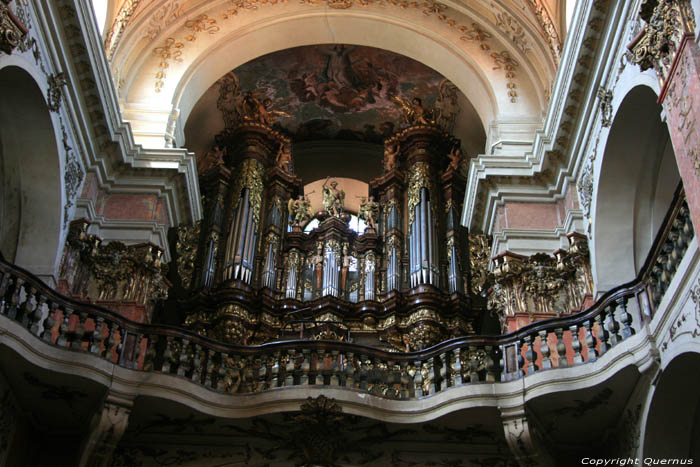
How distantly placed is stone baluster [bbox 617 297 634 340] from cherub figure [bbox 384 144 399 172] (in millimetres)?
7795

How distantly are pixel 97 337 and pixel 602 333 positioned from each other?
17.8 ft

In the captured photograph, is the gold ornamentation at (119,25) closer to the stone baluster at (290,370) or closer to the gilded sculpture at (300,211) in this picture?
the gilded sculpture at (300,211)

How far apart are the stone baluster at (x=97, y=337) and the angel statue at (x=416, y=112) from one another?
851 centimetres

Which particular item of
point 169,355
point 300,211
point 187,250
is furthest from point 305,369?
point 300,211

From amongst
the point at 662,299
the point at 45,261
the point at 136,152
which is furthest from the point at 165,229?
the point at 662,299

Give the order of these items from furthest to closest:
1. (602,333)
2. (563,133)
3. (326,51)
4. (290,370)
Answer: (326,51)
(563,133)
(290,370)
(602,333)

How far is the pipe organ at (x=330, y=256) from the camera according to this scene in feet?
44.4

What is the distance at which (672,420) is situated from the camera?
27.6 feet

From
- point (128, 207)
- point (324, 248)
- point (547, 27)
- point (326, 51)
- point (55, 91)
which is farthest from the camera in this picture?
point (326, 51)

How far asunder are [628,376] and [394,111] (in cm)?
982

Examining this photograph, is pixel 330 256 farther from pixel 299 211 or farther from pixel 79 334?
pixel 79 334

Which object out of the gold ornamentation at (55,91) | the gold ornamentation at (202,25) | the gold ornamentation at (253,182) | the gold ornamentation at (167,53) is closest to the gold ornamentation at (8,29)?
the gold ornamentation at (55,91)

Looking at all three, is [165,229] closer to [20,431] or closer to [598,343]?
[20,431]

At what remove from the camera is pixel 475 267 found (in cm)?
1407
